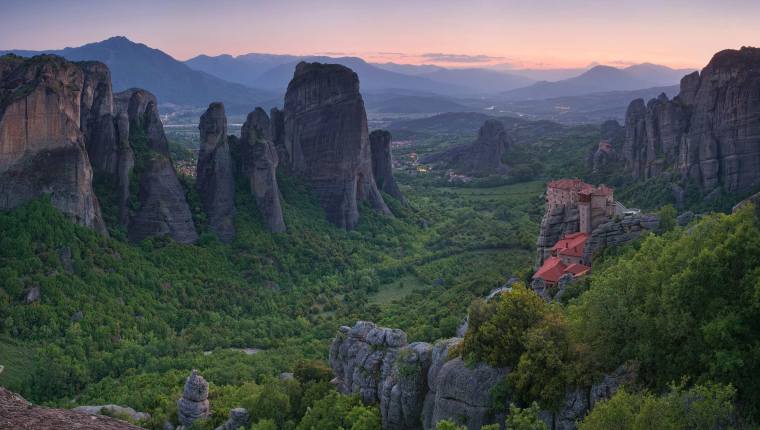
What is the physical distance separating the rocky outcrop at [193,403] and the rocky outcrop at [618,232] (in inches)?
774

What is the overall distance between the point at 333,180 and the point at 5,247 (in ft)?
123

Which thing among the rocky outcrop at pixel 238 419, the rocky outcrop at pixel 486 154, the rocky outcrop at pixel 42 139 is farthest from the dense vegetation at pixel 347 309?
the rocky outcrop at pixel 486 154

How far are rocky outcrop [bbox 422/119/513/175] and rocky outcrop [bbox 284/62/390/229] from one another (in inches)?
2439

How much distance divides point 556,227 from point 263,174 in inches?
1219

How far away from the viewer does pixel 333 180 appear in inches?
3189

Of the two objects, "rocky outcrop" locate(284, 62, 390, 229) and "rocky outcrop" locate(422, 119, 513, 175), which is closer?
"rocky outcrop" locate(284, 62, 390, 229)

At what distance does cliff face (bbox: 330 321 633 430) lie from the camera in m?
21.2


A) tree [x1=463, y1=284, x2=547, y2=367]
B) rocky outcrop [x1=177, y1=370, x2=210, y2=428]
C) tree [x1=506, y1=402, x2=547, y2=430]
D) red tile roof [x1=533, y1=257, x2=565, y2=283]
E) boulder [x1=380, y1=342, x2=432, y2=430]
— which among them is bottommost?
rocky outcrop [x1=177, y1=370, x2=210, y2=428]

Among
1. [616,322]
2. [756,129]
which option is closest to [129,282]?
[616,322]

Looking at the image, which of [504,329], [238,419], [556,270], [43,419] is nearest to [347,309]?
[556,270]

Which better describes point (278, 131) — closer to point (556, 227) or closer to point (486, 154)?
point (556, 227)

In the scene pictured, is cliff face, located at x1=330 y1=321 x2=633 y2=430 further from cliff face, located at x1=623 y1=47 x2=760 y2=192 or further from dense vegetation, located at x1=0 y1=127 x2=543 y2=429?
cliff face, located at x1=623 y1=47 x2=760 y2=192

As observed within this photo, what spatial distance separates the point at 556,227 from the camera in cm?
4628

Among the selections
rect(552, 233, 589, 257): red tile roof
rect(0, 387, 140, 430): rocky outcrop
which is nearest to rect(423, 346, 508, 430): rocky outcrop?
rect(0, 387, 140, 430): rocky outcrop
